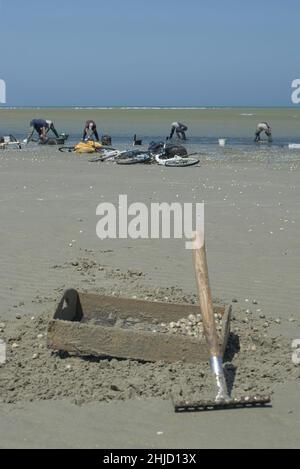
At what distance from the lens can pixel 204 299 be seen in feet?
16.6

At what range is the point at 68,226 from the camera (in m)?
10.6

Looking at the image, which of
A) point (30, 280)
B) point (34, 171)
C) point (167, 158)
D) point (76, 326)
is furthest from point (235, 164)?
point (76, 326)

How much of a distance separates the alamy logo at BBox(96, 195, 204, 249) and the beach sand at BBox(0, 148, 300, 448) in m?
0.23

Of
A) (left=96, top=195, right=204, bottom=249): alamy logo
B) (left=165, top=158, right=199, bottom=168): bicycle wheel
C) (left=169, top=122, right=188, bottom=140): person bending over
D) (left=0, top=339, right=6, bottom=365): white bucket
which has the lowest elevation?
(left=0, top=339, right=6, bottom=365): white bucket

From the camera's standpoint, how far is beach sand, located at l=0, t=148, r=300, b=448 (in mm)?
4344

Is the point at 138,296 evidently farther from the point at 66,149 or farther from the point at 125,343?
the point at 66,149

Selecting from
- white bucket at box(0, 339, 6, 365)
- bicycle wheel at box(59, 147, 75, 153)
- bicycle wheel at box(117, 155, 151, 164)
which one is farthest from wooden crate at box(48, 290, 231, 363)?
bicycle wheel at box(59, 147, 75, 153)

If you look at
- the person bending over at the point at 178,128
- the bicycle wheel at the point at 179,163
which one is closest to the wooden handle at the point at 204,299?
the bicycle wheel at the point at 179,163

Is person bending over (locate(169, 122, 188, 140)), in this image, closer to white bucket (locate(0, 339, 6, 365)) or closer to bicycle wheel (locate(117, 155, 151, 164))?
bicycle wheel (locate(117, 155, 151, 164))

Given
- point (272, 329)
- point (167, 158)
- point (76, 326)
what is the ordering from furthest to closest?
point (167, 158) < point (272, 329) < point (76, 326)

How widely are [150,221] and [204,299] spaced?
5.92m

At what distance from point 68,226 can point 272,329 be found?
202 inches

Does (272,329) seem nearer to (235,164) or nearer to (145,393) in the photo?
(145,393)

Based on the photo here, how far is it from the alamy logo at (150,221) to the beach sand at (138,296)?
8.9 inches
